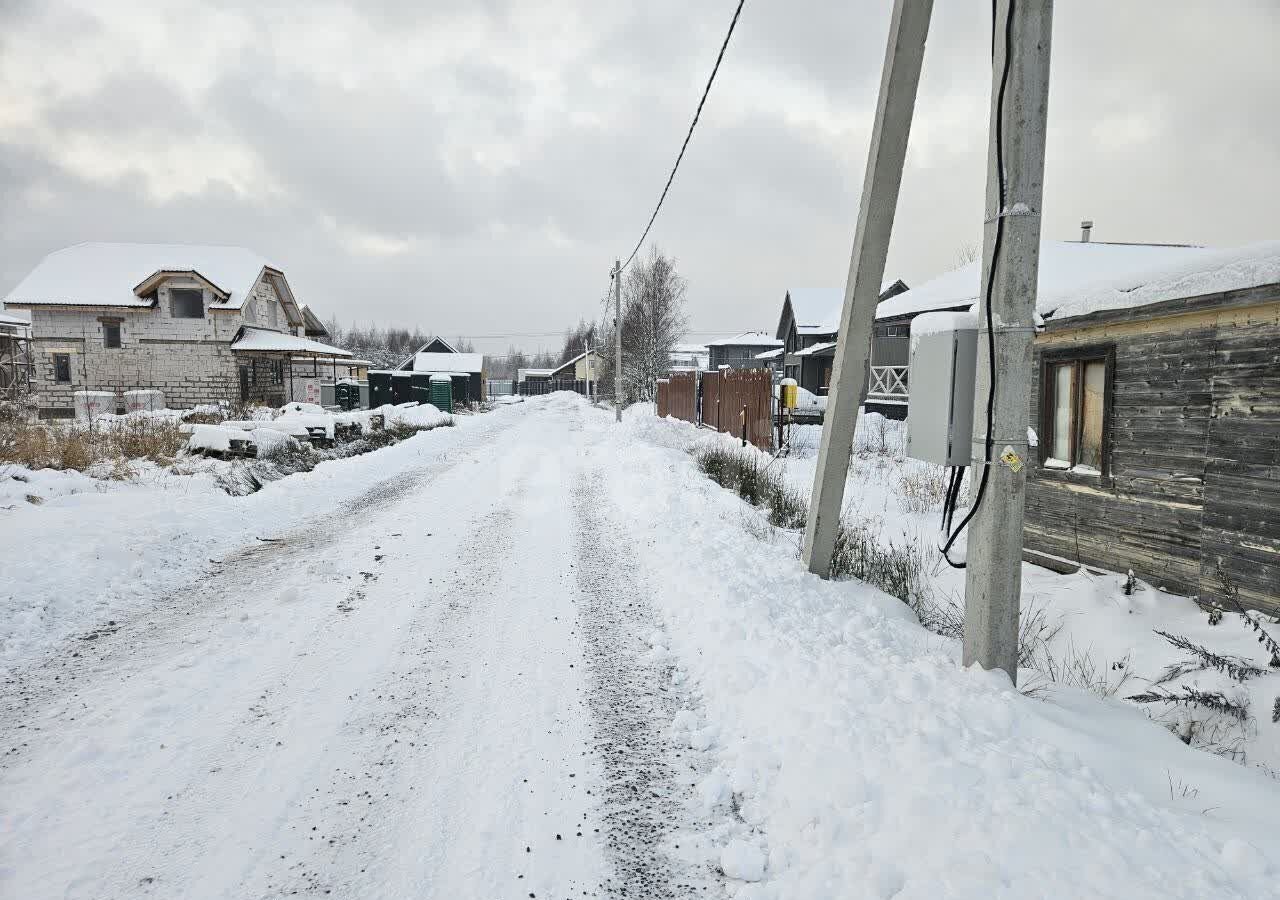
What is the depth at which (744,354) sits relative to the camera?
74625mm

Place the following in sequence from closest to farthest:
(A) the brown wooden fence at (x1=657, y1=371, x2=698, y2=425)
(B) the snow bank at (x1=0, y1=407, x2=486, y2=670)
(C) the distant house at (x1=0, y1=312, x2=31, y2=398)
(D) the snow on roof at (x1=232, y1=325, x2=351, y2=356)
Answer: (B) the snow bank at (x1=0, y1=407, x2=486, y2=670), (A) the brown wooden fence at (x1=657, y1=371, x2=698, y2=425), (D) the snow on roof at (x1=232, y1=325, x2=351, y2=356), (C) the distant house at (x1=0, y1=312, x2=31, y2=398)

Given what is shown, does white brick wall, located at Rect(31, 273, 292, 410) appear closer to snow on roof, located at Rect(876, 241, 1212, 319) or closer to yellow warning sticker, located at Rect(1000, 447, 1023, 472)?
snow on roof, located at Rect(876, 241, 1212, 319)

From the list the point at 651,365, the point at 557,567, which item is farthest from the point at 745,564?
the point at 651,365

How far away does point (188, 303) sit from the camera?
96.5ft

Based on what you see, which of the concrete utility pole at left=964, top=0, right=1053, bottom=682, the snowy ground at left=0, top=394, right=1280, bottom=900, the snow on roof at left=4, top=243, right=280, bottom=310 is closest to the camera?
the snowy ground at left=0, top=394, right=1280, bottom=900

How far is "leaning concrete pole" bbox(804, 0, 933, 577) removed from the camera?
4.40m

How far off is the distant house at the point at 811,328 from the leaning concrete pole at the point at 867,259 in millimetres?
28632

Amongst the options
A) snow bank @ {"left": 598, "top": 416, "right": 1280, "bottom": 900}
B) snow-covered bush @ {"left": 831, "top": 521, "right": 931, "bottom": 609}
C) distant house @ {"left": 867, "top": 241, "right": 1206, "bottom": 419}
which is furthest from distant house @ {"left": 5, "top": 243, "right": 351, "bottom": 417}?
snow bank @ {"left": 598, "top": 416, "right": 1280, "bottom": 900}

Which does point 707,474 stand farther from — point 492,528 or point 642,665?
point 642,665

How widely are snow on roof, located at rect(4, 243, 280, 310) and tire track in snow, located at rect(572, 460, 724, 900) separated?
3178 cm

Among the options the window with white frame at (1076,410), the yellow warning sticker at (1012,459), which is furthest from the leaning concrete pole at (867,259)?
the window with white frame at (1076,410)

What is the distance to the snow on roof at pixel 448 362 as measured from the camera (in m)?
57.3

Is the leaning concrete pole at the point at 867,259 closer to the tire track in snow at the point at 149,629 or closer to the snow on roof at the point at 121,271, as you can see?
the tire track in snow at the point at 149,629

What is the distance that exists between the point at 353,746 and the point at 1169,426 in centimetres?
735
